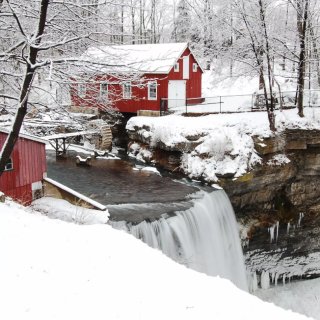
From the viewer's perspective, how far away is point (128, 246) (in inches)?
374

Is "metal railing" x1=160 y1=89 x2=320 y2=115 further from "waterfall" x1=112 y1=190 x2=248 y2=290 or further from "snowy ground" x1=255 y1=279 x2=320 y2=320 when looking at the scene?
"snowy ground" x1=255 y1=279 x2=320 y2=320

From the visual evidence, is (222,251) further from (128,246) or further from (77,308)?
(77,308)

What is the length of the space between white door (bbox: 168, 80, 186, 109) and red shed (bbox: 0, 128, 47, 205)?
14.3 m

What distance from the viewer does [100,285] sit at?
7242mm

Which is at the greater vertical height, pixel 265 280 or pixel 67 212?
pixel 67 212

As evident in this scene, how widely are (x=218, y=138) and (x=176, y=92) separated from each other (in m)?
10.2

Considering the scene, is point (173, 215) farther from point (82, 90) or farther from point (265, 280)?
point (265, 280)

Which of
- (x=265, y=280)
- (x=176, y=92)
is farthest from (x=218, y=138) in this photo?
(x=176, y=92)

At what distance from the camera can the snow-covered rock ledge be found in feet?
72.3

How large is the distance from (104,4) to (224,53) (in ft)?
52.5

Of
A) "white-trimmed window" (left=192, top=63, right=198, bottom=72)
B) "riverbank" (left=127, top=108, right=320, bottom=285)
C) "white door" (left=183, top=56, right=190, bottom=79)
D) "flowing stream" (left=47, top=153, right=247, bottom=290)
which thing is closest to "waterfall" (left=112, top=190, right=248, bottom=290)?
"flowing stream" (left=47, top=153, right=247, bottom=290)

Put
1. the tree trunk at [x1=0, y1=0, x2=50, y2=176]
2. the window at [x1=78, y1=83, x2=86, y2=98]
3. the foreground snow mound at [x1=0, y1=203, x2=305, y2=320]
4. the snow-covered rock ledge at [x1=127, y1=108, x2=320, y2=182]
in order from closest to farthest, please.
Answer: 1. the foreground snow mound at [x1=0, y1=203, x2=305, y2=320]
2. the tree trunk at [x1=0, y1=0, x2=50, y2=176]
3. the window at [x1=78, y1=83, x2=86, y2=98]
4. the snow-covered rock ledge at [x1=127, y1=108, x2=320, y2=182]

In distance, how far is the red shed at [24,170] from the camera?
54.4 ft

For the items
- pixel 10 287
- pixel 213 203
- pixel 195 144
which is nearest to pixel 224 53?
pixel 195 144
